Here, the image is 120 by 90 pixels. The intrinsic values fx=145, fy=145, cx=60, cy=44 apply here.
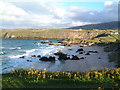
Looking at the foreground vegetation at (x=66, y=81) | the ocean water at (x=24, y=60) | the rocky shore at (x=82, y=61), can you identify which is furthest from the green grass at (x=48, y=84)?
the ocean water at (x=24, y=60)

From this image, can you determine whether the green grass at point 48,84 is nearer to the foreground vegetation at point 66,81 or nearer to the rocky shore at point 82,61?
the foreground vegetation at point 66,81

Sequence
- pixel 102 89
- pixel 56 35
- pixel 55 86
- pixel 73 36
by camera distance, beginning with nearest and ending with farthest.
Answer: pixel 102 89 < pixel 55 86 < pixel 73 36 < pixel 56 35

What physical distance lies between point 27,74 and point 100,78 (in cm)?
719

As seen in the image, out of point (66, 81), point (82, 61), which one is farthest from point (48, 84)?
point (82, 61)

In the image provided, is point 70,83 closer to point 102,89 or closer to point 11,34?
point 102,89

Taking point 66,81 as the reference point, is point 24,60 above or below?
below

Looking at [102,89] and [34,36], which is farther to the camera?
[34,36]

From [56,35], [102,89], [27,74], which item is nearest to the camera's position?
[102,89]

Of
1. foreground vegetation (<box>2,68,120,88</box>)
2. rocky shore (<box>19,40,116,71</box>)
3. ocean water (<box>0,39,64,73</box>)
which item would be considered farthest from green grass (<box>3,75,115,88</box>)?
ocean water (<box>0,39,64,73</box>)

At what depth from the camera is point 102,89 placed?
34.4 ft

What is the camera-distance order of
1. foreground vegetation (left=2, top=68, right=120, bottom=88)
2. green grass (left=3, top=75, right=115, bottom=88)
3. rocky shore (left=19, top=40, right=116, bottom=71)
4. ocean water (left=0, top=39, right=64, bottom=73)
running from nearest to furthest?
1. green grass (left=3, top=75, right=115, bottom=88)
2. foreground vegetation (left=2, top=68, right=120, bottom=88)
3. rocky shore (left=19, top=40, right=116, bottom=71)
4. ocean water (left=0, top=39, right=64, bottom=73)

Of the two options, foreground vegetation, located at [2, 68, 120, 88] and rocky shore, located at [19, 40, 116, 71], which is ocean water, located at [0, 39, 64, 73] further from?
foreground vegetation, located at [2, 68, 120, 88]

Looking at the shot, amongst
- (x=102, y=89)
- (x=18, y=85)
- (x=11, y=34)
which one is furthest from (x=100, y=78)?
(x=11, y=34)

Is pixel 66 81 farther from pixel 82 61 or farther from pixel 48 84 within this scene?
pixel 82 61
